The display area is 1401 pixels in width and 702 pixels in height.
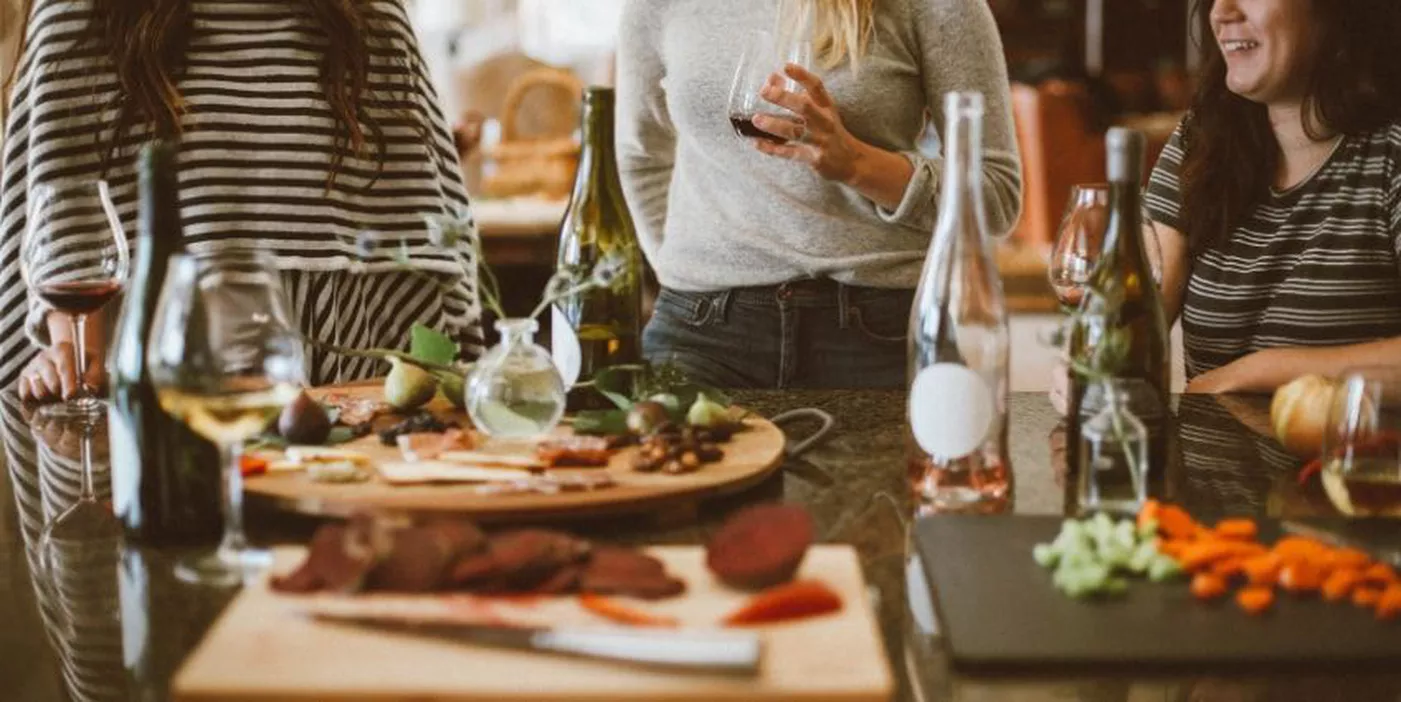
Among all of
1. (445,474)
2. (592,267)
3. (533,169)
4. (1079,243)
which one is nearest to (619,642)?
(445,474)

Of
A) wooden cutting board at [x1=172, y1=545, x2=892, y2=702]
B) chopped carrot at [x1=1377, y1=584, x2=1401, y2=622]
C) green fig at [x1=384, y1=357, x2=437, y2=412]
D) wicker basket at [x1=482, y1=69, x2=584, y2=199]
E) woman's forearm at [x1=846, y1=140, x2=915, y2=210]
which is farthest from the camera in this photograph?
wicker basket at [x1=482, y1=69, x2=584, y2=199]

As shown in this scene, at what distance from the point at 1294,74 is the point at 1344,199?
0.17 metres

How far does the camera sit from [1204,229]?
2.00 metres

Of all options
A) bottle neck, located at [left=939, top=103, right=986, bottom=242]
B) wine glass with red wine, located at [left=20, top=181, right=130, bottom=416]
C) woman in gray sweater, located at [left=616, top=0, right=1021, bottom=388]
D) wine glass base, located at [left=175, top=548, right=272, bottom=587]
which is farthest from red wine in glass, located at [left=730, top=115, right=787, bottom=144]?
wine glass base, located at [left=175, top=548, right=272, bottom=587]

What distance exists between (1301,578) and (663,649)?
0.41 m

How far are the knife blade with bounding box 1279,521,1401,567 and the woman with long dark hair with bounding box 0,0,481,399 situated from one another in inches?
43.1

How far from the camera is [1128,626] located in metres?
0.88

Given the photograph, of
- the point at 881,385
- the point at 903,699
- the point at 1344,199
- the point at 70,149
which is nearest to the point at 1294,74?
the point at 1344,199

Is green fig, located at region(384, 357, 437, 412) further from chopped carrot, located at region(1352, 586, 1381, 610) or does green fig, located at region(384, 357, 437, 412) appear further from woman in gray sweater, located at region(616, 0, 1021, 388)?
chopped carrot, located at region(1352, 586, 1381, 610)

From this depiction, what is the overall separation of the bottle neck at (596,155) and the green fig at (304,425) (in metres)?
0.37

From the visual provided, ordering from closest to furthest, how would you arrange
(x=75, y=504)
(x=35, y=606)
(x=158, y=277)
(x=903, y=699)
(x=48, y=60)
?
(x=903, y=699), (x=35, y=606), (x=158, y=277), (x=75, y=504), (x=48, y=60)

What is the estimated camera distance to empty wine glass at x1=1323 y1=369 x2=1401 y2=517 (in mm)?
1088

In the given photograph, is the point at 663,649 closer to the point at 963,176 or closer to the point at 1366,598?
the point at 1366,598

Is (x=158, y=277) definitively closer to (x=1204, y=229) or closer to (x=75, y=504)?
(x=75, y=504)
